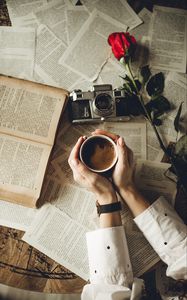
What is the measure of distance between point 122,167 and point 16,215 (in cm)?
37

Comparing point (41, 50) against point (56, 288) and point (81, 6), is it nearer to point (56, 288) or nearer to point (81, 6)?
point (81, 6)

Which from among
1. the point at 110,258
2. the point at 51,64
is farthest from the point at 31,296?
the point at 51,64

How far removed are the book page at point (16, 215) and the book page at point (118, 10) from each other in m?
0.69

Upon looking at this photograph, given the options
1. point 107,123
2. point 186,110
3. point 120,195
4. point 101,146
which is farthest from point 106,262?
point 186,110

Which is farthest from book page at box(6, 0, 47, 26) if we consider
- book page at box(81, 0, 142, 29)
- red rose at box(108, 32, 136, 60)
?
red rose at box(108, 32, 136, 60)

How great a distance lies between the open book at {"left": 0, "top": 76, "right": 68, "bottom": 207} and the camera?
A: 1.07m

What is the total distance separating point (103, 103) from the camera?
1.08 meters

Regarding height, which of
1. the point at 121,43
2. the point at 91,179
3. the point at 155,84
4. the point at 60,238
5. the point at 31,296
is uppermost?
the point at 121,43

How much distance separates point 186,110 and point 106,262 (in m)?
0.56

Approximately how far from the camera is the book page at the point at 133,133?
1.12 metres

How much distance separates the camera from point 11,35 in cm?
116

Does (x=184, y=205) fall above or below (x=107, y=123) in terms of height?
below

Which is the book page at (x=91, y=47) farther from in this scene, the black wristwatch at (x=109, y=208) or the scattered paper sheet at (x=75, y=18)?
the black wristwatch at (x=109, y=208)

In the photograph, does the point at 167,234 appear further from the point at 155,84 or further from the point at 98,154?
the point at 155,84
